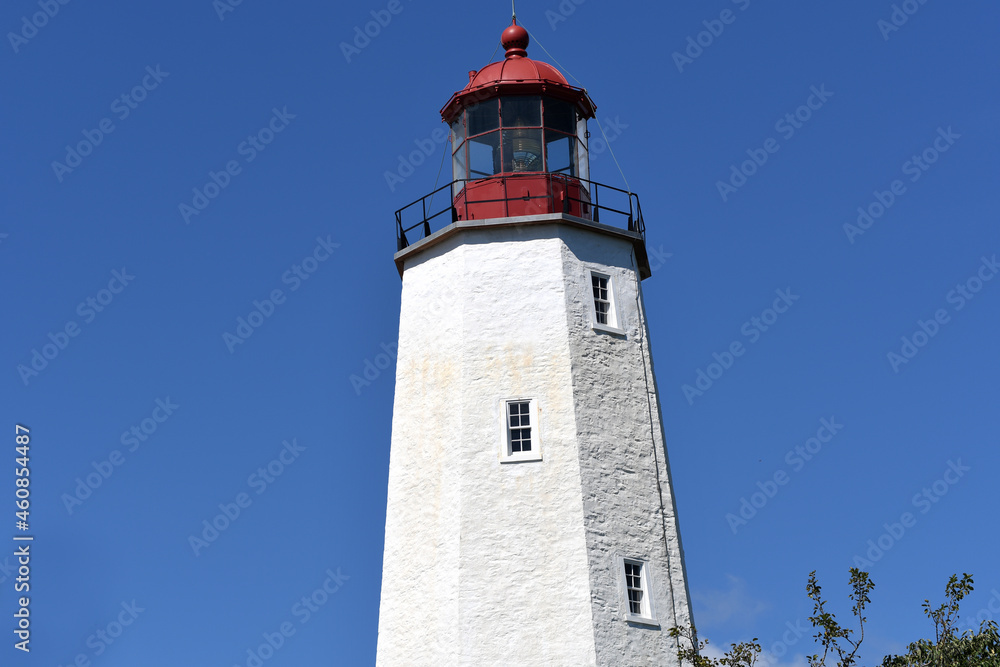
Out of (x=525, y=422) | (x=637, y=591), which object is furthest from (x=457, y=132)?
(x=637, y=591)

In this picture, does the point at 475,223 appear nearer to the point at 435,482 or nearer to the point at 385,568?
the point at 435,482

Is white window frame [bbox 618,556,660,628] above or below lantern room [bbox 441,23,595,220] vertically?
below

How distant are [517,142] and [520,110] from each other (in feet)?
2.49

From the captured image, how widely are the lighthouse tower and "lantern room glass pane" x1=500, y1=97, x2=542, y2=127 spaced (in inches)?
1.3

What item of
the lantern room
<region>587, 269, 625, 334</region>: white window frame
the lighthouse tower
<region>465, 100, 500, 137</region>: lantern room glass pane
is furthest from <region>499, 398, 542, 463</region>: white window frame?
<region>465, 100, 500, 137</region>: lantern room glass pane

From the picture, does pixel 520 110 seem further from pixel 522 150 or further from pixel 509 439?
pixel 509 439

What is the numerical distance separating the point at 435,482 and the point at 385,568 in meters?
2.07

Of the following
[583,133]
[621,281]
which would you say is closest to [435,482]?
[621,281]

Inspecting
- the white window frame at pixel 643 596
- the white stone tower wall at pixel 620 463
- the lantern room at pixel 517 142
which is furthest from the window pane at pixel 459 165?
the white window frame at pixel 643 596

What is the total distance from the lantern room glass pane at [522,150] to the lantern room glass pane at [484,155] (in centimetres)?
22

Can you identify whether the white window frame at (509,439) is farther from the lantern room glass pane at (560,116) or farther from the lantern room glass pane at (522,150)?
the lantern room glass pane at (560,116)

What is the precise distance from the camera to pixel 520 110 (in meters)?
30.6

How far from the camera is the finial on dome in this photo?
31844mm

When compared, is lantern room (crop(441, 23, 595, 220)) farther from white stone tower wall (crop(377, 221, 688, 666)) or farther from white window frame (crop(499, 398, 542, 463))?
white window frame (crop(499, 398, 542, 463))
